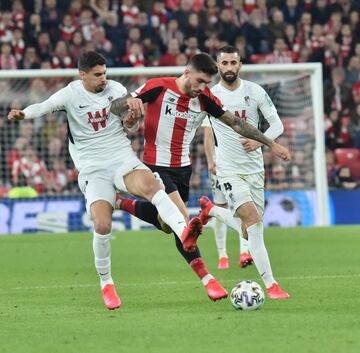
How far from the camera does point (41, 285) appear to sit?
11797mm

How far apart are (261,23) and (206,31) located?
4.23 ft

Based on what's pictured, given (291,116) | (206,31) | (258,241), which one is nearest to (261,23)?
(206,31)

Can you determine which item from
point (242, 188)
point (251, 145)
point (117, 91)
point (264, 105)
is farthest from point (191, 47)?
point (117, 91)

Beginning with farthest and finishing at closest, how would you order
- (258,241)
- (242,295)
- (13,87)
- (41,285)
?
(13,87), (41,285), (258,241), (242,295)

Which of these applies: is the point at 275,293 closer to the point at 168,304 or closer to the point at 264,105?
the point at 168,304

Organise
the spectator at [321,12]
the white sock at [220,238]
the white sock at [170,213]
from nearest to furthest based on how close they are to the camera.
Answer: the white sock at [170,213] → the white sock at [220,238] → the spectator at [321,12]

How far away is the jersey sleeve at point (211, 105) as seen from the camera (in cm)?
989

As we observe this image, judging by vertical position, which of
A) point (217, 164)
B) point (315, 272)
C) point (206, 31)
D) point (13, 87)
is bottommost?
point (315, 272)

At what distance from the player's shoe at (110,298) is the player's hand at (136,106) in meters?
1.52

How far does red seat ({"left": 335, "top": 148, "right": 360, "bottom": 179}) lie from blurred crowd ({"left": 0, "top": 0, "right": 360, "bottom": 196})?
0.06ft

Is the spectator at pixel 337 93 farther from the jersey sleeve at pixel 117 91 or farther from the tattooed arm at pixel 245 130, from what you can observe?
the jersey sleeve at pixel 117 91

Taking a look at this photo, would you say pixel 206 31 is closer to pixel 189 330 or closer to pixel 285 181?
pixel 285 181

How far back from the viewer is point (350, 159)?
21.4 meters

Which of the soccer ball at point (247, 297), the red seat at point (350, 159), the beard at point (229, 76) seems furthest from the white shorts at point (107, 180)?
the red seat at point (350, 159)
